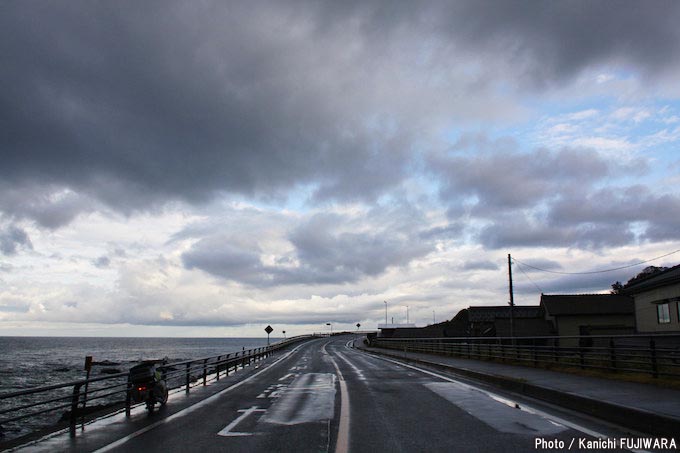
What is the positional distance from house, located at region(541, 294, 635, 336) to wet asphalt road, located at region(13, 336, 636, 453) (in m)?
42.2

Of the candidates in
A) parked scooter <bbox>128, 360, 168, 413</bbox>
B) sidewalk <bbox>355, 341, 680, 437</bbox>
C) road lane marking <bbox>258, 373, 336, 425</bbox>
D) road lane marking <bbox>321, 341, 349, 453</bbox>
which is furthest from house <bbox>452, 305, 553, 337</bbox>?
parked scooter <bbox>128, 360, 168, 413</bbox>

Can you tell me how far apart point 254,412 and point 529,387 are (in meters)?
7.27

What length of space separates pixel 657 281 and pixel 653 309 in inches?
92.3

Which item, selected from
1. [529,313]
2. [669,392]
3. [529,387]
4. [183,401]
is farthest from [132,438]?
[529,313]

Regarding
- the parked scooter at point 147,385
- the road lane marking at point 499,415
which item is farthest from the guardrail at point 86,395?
the road lane marking at point 499,415

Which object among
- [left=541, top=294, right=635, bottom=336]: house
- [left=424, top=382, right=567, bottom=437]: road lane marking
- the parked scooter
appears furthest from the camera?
[left=541, top=294, right=635, bottom=336]: house

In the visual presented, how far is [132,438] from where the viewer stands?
881 centimetres

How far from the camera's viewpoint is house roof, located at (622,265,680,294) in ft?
96.5

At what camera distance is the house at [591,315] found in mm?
50875

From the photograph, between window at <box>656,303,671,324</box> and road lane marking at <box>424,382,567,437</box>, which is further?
window at <box>656,303,671,324</box>

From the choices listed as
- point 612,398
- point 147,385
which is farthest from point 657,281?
point 147,385

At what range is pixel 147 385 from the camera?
11.9 m

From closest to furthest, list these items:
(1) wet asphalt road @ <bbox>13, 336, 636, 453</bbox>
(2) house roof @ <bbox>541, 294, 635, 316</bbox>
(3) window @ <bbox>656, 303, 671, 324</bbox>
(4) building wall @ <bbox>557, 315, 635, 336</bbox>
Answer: (1) wet asphalt road @ <bbox>13, 336, 636, 453</bbox> → (3) window @ <bbox>656, 303, 671, 324</bbox> → (4) building wall @ <bbox>557, 315, 635, 336</bbox> → (2) house roof @ <bbox>541, 294, 635, 316</bbox>

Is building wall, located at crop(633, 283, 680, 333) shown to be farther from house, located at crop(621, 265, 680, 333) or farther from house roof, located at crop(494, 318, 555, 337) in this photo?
house roof, located at crop(494, 318, 555, 337)
